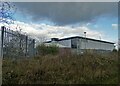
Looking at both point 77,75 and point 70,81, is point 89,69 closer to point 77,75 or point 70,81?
point 77,75

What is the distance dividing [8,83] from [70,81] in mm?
2473

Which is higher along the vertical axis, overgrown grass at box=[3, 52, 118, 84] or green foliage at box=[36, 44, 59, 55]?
green foliage at box=[36, 44, 59, 55]

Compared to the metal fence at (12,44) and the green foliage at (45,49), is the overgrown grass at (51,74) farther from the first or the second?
the green foliage at (45,49)

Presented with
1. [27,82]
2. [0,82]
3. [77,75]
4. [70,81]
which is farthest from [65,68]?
[0,82]

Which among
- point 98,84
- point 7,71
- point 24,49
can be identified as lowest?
point 98,84

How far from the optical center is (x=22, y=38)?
1366 cm

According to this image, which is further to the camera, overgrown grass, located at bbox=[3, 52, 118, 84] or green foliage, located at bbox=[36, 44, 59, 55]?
green foliage, located at bbox=[36, 44, 59, 55]

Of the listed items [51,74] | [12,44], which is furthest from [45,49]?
[51,74]

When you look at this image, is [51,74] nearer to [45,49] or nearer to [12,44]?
[12,44]

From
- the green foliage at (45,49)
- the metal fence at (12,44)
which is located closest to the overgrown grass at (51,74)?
the metal fence at (12,44)

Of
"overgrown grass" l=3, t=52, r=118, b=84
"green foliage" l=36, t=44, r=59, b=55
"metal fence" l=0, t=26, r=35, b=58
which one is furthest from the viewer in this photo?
"green foliage" l=36, t=44, r=59, b=55

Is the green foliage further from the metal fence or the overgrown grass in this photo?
the overgrown grass

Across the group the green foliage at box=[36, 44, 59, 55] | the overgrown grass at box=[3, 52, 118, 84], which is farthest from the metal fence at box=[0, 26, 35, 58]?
the green foliage at box=[36, 44, 59, 55]

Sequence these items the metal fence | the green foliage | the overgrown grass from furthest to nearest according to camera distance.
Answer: the green foliage → the metal fence → the overgrown grass
